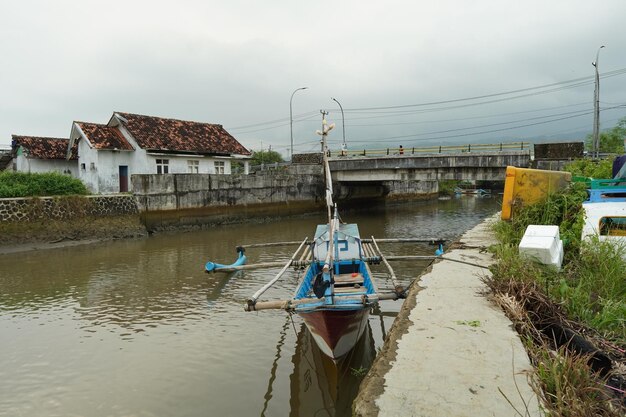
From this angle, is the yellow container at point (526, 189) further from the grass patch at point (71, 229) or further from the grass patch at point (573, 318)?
the grass patch at point (71, 229)

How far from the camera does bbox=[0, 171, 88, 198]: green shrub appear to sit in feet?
62.4

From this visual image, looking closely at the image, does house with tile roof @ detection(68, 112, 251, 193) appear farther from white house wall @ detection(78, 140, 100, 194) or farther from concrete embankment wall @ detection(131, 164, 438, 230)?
concrete embankment wall @ detection(131, 164, 438, 230)

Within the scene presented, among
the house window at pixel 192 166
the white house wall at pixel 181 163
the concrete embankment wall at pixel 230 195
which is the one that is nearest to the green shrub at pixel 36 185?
the concrete embankment wall at pixel 230 195

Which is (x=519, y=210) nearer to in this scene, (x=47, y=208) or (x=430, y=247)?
(x=430, y=247)

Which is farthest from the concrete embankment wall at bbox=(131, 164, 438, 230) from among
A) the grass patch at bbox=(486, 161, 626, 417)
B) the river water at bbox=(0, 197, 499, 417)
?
the grass patch at bbox=(486, 161, 626, 417)

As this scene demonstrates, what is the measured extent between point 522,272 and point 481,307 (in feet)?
3.01

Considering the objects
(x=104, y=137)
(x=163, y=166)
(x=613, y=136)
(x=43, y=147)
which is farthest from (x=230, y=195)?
(x=613, y=136)

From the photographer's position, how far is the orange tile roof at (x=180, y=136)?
2788 centimetres

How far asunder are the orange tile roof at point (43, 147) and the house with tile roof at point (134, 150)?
7.09ft

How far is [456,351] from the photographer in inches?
166

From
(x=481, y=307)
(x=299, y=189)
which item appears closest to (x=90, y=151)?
(x=299, y=189)

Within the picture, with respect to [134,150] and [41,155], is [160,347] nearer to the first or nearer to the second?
[134,150]

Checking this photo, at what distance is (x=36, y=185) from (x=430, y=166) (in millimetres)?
22366

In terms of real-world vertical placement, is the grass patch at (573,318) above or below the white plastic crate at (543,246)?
below
